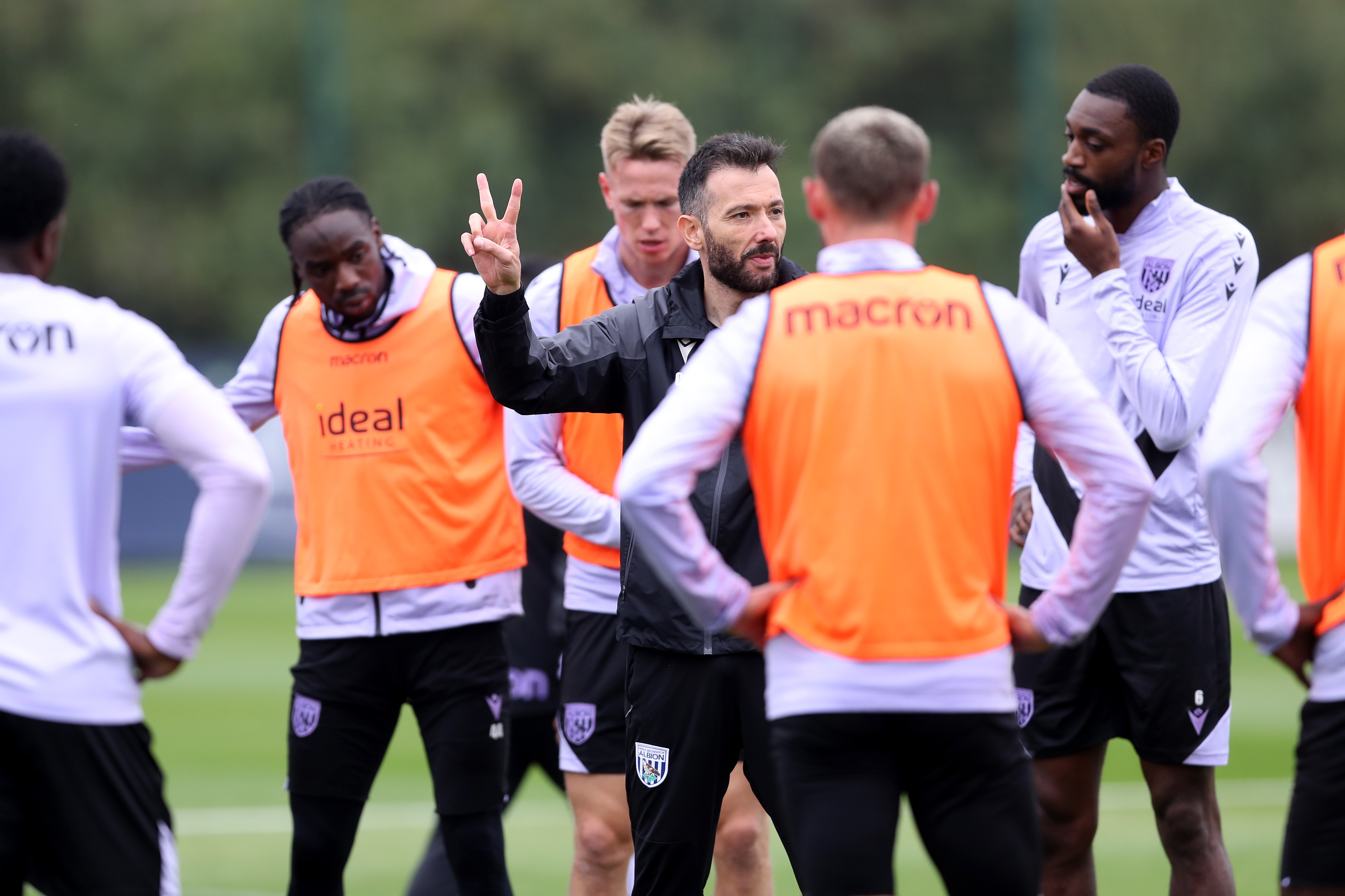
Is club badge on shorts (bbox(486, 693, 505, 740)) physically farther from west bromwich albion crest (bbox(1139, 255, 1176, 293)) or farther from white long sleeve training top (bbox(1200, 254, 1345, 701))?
white long sleeve training top (bbox(1200, 254, 1345, 701))

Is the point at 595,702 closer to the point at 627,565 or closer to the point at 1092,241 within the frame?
the point at 627,565

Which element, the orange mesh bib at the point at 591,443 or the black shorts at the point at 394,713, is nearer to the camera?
the black shorts at the point at 394,713

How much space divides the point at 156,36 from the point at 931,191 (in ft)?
97.5

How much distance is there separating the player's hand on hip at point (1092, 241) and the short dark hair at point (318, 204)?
2.22m

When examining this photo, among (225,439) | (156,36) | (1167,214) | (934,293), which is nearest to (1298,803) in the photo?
(934,293)

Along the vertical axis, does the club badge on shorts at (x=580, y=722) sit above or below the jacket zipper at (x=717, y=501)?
below

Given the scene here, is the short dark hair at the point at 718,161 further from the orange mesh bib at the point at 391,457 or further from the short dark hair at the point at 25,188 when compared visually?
the short dark hair at the point at 25,188

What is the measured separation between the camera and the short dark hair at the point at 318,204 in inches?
225

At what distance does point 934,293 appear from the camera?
12.5 feet

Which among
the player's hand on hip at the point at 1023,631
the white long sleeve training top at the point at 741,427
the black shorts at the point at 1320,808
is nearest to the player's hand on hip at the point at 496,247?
the white long sleeve training top at the point at 741,427

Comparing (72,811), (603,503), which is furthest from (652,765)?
(72,811)

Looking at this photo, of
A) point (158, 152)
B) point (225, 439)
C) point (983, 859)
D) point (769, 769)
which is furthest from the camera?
point (158, 152)

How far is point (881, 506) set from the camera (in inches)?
146

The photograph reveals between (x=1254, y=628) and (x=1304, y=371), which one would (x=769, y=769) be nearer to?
(x=1254, y=628)
